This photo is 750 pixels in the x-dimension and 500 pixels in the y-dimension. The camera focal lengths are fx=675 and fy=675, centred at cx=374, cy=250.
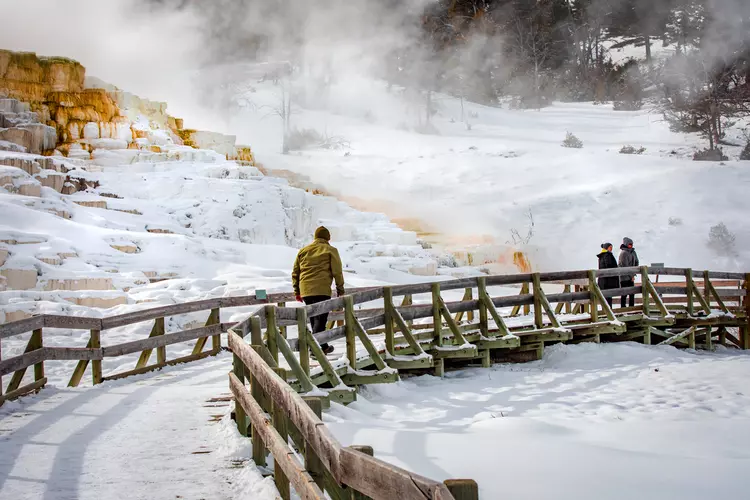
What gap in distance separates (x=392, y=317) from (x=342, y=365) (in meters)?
1.28

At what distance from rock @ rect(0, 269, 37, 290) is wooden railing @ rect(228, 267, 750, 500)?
6945 millimetres

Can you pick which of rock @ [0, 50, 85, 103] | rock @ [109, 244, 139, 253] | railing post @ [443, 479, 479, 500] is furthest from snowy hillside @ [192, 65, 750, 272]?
railing post @ [443, 479, 479, 500]

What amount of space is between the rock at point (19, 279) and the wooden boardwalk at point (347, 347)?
476 centimetres

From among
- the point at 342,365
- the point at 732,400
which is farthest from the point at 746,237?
the point at 342,365

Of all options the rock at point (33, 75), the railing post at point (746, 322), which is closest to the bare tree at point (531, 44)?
the rock at point (33, 75)

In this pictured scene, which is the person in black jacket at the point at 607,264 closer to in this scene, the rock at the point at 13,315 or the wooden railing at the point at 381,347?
the wooden railing at the point at 381,347

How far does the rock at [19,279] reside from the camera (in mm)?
14406


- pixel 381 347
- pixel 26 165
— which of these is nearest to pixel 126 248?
pixel 26 165

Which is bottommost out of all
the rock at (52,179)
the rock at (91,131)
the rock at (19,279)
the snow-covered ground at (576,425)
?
the snow-covered ground at (576,425)

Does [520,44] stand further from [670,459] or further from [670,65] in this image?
[670,459]

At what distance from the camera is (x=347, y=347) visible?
766 centimetres

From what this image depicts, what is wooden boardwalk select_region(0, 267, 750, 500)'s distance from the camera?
2.71 m

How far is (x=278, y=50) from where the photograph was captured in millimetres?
61875

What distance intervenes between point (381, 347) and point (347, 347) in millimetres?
1895
